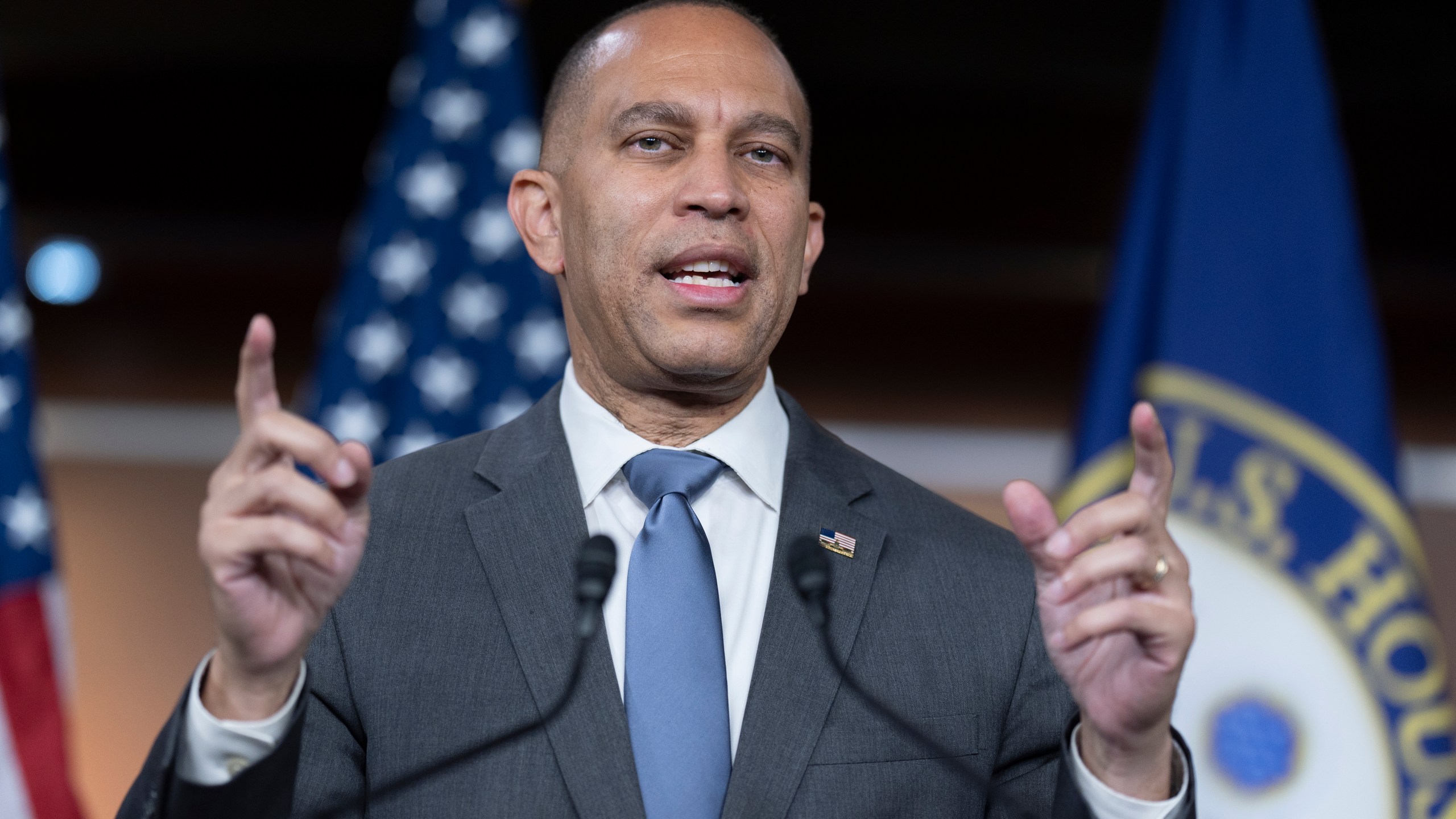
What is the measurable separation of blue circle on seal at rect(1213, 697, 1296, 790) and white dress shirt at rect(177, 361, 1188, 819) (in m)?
1.37

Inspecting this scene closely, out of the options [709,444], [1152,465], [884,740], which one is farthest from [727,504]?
[1152,465]

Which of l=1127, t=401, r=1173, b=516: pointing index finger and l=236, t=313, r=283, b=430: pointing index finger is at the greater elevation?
l=236, t=313, r=283, b=430: pointing index finger

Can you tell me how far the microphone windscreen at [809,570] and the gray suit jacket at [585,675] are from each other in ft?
0.82

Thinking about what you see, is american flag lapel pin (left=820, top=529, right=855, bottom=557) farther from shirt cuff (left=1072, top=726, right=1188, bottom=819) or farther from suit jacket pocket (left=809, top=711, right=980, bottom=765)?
shirt cuff (left=1072, top=726, right=1188, bottom=819)

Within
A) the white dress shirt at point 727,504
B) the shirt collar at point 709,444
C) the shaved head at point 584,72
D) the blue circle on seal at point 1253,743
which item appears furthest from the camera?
the blue circle on seal at point 1253,743

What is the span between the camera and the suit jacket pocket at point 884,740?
1.30 meters

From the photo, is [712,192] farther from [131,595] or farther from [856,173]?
[131,595]

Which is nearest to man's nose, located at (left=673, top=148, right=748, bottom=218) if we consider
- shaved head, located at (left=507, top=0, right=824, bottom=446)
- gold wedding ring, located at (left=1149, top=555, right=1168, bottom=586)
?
shaved head, located at (left=507, top=0, right=824, bottom=446)

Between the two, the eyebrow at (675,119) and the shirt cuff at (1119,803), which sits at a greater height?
the eyebrow at (675,119)

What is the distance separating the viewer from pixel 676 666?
4.29ft

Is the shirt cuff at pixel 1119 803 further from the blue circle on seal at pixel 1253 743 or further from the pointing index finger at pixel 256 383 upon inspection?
the blue circle on seal at pixel 1253 743

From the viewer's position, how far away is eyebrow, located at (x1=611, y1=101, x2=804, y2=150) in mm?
1522

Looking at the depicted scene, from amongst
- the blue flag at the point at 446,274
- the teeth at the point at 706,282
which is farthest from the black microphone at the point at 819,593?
the blue flag at the point at 446,274

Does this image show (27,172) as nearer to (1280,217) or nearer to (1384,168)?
(1280,217)
